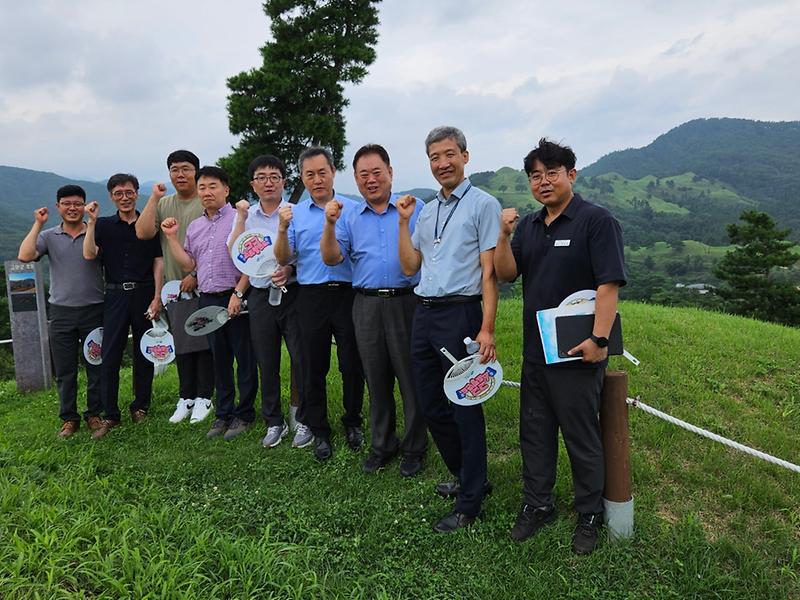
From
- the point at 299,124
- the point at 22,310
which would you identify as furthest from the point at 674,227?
the point at 22,310

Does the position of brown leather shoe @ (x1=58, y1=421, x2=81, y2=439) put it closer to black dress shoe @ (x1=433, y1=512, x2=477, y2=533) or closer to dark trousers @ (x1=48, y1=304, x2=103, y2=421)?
dark trousers @ (x1=48, y1=304, x2=103, y2=421)

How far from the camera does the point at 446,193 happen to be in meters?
3.15

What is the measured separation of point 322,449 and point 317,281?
4.58 feet

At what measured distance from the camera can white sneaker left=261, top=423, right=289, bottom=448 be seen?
4.37m

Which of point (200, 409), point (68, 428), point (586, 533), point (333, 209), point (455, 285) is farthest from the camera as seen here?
point (200, 409)

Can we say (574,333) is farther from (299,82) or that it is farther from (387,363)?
(299,82)

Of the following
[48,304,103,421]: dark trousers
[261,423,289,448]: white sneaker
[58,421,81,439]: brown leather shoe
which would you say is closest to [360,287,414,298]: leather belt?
[261,423,289,448]: white sneaker

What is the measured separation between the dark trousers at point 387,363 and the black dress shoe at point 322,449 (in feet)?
1.36

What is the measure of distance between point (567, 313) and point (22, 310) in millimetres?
7910

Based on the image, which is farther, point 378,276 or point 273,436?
point 273,436

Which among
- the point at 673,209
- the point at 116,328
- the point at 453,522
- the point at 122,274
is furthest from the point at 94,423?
the point at 673,209

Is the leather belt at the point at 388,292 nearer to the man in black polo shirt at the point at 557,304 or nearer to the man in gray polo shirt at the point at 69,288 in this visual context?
the man in black polo shirt at the point at 557,304

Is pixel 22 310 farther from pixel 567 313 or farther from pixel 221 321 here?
pixel 567 313

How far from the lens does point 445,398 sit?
10.8ft
